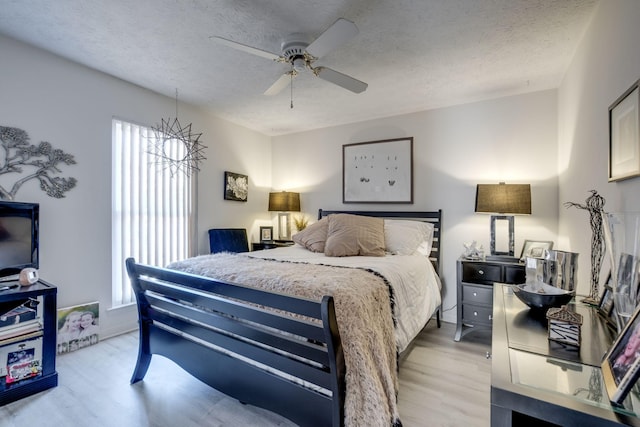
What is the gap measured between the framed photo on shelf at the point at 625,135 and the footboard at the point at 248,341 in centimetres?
147

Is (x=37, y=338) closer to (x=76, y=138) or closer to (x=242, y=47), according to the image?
(x=76, y=138)

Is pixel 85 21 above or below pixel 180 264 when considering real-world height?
above

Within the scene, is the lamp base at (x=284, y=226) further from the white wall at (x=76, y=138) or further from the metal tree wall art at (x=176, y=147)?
the white wall at (x=76, y=138)

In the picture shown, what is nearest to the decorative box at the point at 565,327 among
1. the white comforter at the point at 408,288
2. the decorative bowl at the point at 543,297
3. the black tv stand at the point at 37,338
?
the decorative bowl at the point at 543,297

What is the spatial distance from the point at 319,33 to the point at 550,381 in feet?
7.58

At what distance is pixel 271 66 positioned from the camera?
264cm

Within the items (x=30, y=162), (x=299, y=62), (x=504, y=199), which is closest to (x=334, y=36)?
(x=299, y=62)

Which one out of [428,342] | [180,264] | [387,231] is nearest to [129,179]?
[180,264]

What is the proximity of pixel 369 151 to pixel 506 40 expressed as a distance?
6.56 feet

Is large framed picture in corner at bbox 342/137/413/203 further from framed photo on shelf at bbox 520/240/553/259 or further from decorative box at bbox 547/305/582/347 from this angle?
decorative box at bbox 547/305/582/347

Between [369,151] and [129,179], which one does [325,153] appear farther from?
[129,179]

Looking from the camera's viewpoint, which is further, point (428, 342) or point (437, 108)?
point (437, 108)

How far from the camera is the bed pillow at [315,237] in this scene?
3285 mm

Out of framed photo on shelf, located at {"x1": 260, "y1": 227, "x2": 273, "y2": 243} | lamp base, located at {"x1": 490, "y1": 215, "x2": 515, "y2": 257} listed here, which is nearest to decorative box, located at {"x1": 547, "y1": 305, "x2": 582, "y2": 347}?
lamp base, located at {"x1": 490, "y1": 215, "x2": 515, "y2": 257}
